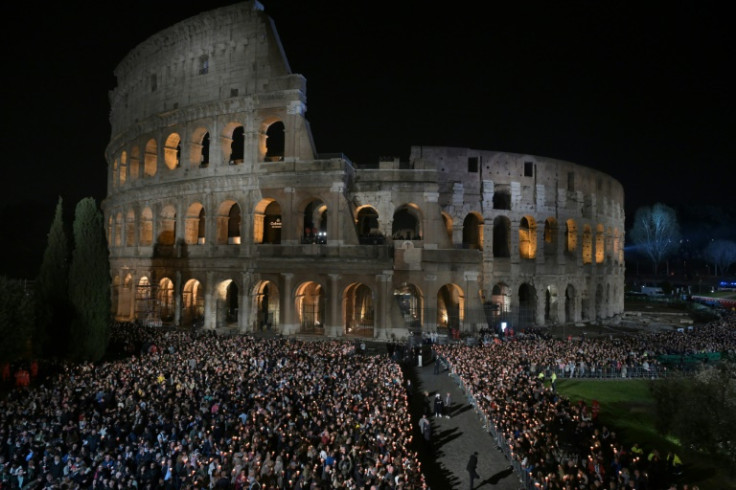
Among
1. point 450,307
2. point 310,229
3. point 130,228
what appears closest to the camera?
point 450,307

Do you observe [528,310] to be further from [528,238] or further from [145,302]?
[145,302]

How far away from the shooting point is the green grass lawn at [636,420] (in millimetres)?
14977

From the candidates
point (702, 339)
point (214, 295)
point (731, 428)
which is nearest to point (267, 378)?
point (731, 428)

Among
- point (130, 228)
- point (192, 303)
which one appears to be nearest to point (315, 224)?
point (192, 303)

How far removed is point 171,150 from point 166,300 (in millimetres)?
11818

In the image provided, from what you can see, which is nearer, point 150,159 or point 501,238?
point 150,159

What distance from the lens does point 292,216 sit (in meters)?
32.1

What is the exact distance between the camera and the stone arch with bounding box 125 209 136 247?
41.1 m

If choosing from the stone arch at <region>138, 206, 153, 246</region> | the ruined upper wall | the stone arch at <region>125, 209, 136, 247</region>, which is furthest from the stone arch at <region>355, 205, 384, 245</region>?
the stone arch at <region>125, 209, 136, 247</region>

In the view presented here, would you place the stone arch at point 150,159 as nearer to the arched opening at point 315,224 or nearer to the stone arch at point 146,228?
the stone arch at point 146,228

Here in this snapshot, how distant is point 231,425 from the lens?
45.7 feet

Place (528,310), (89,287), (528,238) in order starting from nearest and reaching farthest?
(89,287) → (528,310) → (528,238)

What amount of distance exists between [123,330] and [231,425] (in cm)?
1910

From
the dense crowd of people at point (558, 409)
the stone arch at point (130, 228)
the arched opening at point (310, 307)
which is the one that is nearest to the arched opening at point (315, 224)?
the arched opening at point (310, 307)
